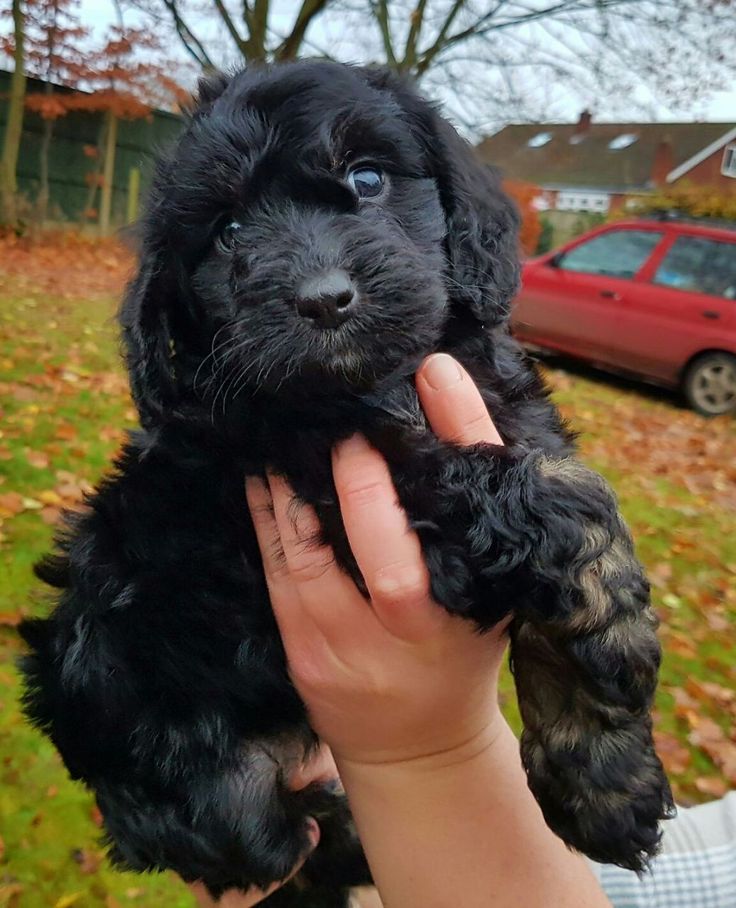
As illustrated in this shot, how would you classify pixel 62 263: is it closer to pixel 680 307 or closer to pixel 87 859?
pixel 680 307

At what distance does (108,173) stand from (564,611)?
57.0 ft

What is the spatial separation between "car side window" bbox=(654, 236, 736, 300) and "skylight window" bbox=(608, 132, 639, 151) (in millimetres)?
37636

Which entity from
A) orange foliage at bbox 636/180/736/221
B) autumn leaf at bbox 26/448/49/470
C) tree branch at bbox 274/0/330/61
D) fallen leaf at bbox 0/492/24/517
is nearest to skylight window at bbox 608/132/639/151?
orange foliage at bbox 636/180/736/221

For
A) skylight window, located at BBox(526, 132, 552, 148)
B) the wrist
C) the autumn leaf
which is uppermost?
skylight window, located at BBox(526, 132, 552, 148)

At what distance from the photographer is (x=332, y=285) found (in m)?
1.67

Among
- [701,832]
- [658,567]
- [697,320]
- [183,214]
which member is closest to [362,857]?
[701,832]

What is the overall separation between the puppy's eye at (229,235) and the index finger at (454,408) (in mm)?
560

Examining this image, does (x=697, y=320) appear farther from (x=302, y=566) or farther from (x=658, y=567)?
(x=302, y=566)

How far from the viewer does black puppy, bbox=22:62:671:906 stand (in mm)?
1685

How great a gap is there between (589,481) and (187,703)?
1.04m

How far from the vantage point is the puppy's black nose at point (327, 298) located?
1656 mm

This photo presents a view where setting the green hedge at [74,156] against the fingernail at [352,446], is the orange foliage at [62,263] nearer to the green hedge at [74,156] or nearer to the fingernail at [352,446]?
the green hedge at [74,156]

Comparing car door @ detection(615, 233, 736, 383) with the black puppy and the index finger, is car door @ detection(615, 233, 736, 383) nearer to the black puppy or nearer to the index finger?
the black puppy

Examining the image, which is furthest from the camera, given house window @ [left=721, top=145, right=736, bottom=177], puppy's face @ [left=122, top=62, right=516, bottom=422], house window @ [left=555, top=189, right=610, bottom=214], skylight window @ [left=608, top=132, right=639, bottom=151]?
skylight window @ [left=608, top=132, right=639, bottom=151]
